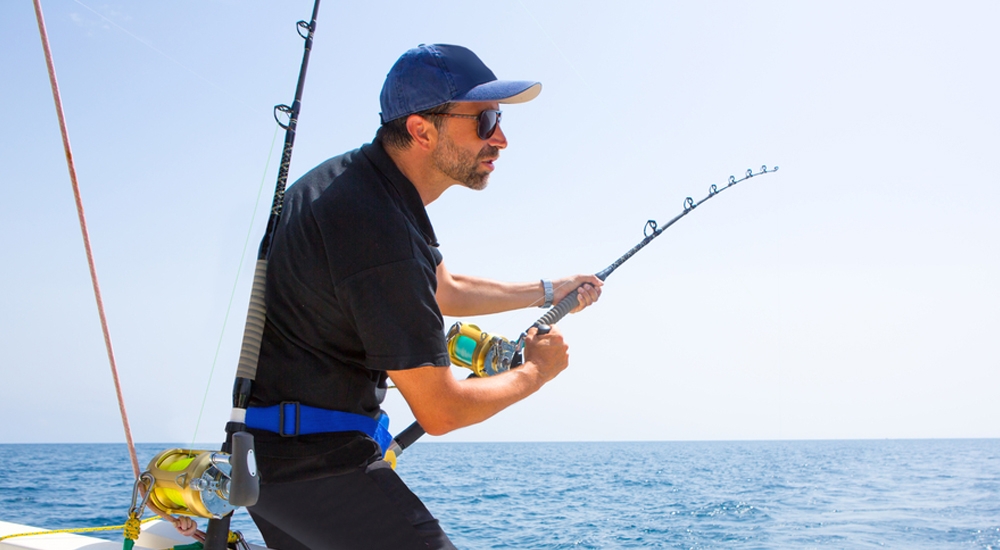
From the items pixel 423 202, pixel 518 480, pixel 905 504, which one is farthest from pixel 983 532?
pixel 518 480

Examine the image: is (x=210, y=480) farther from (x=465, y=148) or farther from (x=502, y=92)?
(x=502, y=92)

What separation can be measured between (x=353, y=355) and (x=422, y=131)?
483mm

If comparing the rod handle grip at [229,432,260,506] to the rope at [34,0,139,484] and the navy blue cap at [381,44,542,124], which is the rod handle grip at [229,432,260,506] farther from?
the navy blue cap at [381,44,542,124]

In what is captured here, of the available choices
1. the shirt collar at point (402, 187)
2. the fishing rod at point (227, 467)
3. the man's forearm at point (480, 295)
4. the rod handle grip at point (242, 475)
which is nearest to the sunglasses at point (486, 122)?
the shirt collar at point (402, 187)

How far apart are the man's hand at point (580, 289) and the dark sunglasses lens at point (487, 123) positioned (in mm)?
1039

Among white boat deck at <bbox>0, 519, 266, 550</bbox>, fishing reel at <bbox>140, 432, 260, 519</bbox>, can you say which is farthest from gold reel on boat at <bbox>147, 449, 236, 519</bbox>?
white boat deck at <bbox>0, 519, 266, 550</bbox>

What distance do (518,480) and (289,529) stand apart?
1856 cm

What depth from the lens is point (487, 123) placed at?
5.44 feet

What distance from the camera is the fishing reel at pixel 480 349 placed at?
203 centimetres

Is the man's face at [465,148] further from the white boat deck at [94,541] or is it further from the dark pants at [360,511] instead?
the white boat deck at [94,541]

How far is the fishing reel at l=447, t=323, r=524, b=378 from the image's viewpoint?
2027mm

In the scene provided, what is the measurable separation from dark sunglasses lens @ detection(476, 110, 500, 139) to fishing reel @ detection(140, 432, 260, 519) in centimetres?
77

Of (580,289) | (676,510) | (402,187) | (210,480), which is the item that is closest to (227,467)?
(210,480)

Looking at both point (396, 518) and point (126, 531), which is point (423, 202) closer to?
point (396, 518)
